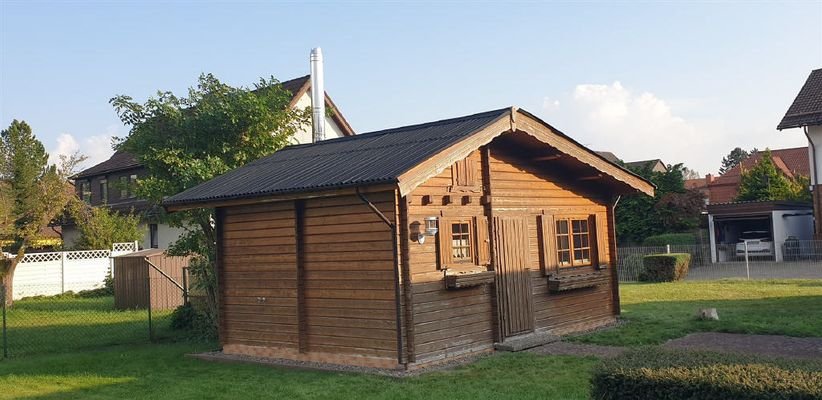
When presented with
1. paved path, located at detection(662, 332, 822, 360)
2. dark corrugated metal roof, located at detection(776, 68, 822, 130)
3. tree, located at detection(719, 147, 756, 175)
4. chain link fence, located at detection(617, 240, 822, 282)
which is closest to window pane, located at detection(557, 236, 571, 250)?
paved path, located at detection(662, 332, 822, 360)

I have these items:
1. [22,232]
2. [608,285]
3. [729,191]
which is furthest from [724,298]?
[729,191]

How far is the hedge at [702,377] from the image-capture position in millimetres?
5523

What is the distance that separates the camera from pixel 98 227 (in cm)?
2881

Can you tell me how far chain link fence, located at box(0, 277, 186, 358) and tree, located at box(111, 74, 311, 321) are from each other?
1.34 m

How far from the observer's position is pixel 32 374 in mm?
11469

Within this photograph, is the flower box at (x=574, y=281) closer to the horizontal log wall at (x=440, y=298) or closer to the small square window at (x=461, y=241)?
the horizontal log wall at (x=440, y=298)

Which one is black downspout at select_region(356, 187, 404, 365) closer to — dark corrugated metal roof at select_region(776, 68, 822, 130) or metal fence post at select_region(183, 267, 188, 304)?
metal fence post at select_region(183, 267, 188, 304)

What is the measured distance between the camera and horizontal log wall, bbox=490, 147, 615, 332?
12586mm

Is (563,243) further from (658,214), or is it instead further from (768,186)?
(768,186)

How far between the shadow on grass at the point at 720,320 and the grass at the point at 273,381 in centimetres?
253

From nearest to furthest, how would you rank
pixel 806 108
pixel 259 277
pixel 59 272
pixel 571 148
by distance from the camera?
pixel 259 277 < pixel 571 148 < pixel 59 272 < pixel 806 108

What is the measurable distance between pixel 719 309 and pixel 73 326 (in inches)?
578

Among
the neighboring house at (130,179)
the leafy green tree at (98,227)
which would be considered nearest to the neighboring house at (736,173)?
the neighboring house at (130,179)

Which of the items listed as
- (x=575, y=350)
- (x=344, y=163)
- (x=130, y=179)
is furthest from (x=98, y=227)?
(x=575, y=350)
